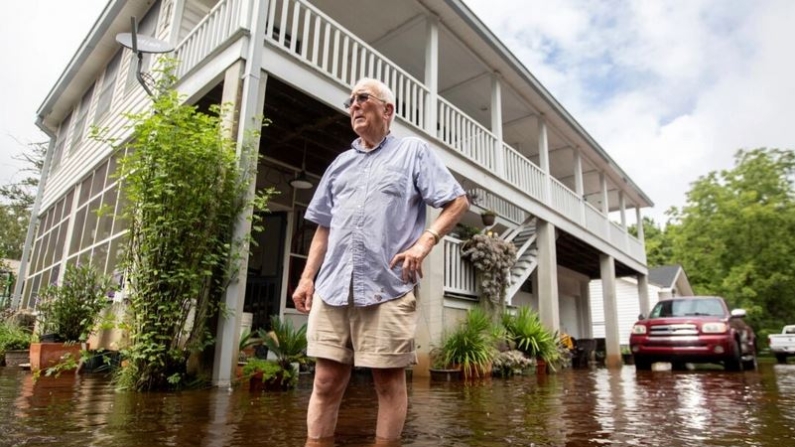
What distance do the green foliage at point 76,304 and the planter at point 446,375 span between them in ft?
14.5

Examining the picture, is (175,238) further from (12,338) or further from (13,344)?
(13,344)

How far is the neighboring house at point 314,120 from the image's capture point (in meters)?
5.60

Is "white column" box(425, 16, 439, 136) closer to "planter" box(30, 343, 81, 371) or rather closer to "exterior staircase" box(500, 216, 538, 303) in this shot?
"exterior staircase" box(500, 216, 538, 303)

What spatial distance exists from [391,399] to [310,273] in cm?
63

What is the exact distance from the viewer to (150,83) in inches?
328

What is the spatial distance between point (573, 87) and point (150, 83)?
18.0 metres

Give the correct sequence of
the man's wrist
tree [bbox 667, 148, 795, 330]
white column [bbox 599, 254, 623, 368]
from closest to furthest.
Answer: the man's wrist
white column [bbox 599, 254, 623, 368]
tree [bbox 667, 148, 795, 330]

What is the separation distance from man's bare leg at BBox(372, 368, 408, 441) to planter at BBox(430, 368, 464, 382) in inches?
193

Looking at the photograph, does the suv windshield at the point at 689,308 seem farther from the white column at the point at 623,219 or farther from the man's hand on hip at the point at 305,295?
the man's hand on hip at the point at 305,295

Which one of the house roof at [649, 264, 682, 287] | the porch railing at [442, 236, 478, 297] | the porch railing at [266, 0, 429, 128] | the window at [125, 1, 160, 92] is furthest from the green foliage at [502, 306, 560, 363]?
the house roof at [649, 264, 682, 287]

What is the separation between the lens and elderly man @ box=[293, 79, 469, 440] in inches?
66.0

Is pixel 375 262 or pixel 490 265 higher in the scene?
pixel 490 265

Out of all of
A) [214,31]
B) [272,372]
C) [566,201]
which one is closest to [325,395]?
[272,372]

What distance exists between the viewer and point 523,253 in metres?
10.5
